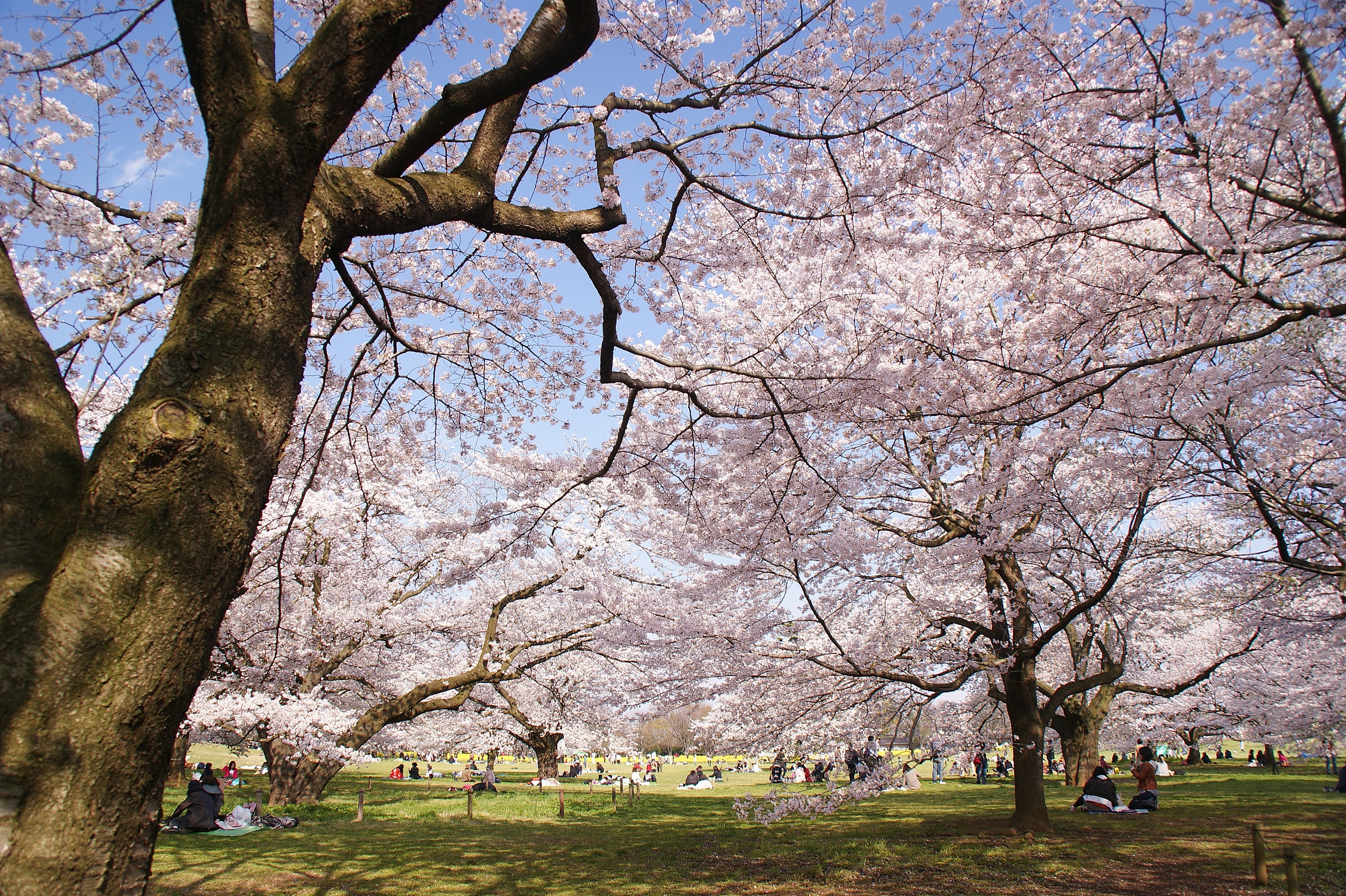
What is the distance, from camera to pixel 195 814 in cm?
988

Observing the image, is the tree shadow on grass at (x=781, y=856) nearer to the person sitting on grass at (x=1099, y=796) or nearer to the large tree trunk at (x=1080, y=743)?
the person sitting on grass at (x=1099, y=796)

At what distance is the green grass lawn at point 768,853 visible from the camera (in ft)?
20.4

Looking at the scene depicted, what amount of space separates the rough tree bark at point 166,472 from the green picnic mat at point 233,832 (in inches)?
410

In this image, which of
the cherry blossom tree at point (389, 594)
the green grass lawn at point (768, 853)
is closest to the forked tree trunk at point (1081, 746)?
the green grass lawn at point (768, 853)

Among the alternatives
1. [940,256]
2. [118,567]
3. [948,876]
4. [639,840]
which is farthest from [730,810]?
[118,567]

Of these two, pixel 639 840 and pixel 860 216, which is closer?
pixel 860 216

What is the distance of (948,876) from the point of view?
643 centimetres

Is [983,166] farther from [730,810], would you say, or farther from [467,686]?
[730,810]

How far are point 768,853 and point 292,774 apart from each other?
904 centimetres

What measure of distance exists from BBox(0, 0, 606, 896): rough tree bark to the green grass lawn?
5656 mm

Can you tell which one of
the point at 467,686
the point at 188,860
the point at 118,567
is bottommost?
the point at 188,860

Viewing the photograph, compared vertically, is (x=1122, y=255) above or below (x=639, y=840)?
above

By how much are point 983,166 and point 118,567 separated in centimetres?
633

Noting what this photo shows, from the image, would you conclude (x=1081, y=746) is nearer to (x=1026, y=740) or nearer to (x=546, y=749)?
(x=1026, y=740)
